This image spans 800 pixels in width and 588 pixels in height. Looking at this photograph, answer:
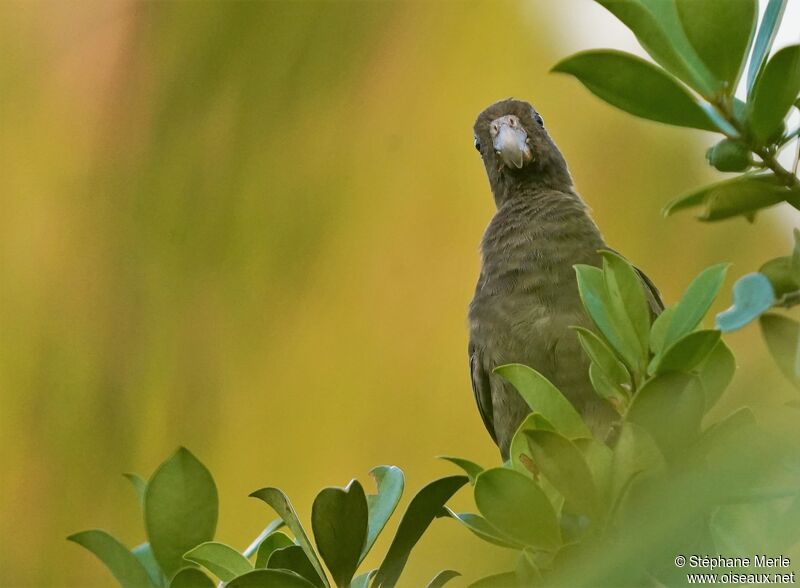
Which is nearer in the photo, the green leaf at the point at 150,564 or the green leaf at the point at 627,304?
the green leaf at the point at 627,304

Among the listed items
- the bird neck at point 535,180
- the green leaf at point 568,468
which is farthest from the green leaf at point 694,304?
the bird neck at point 535,180

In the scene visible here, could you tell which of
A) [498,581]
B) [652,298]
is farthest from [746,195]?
[652,298]

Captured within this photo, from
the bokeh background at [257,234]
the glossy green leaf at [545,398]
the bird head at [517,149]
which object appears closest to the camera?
the glossy green leaf at [545,398]

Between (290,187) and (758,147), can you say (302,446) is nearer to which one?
(290,187)

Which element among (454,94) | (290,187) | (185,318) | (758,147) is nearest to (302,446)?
(185,318)

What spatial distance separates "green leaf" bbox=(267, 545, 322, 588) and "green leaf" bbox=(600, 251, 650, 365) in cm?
30

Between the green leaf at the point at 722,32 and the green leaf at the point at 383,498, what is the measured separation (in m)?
0.42

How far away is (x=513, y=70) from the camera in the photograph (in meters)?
2.76

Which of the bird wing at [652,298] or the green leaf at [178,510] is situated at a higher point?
the bird wing at [652,298]

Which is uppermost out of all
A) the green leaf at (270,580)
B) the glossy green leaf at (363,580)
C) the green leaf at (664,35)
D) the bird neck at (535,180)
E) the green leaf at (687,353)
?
the bird neck at (535,180)

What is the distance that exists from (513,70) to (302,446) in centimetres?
128

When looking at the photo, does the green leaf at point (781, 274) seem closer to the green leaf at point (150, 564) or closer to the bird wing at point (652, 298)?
the green leaf at point (150, 564)

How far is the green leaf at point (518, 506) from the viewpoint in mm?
616

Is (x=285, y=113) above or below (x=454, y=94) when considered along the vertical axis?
below
